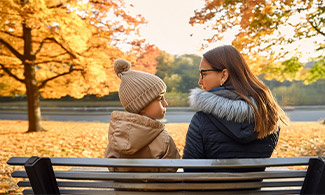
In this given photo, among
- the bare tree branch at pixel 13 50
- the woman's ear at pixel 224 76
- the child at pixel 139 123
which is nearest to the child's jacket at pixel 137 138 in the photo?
the child at pixel 139 123

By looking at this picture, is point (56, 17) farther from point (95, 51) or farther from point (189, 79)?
point (189, 79)

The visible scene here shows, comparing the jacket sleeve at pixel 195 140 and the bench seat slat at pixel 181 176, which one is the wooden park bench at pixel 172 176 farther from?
the jacket sleeve at pixel 195 140

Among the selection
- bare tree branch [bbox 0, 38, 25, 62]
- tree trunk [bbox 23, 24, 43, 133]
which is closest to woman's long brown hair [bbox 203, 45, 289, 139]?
tree trunk [bbox 23, 24, 43, 133]

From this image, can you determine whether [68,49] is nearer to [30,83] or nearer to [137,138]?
[30,83]

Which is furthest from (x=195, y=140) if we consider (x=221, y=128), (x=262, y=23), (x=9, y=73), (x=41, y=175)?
(x=9, y=73)

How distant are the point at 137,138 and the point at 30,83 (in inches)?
307

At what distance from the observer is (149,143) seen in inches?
52.6

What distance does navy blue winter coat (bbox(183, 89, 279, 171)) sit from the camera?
49.4 inches

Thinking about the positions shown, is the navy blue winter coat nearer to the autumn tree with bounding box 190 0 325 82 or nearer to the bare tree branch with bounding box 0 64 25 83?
the autumn tree with bounding box 190 0 325 82

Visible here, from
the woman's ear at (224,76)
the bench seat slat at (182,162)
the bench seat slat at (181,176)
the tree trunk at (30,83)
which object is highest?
the woman's ear at (224,76)

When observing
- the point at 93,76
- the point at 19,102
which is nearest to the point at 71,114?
the point at 19,102

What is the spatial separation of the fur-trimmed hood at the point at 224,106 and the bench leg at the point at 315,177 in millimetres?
356

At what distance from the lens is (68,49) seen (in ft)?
25.4

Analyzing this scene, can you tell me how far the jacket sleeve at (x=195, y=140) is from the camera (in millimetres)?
1318
